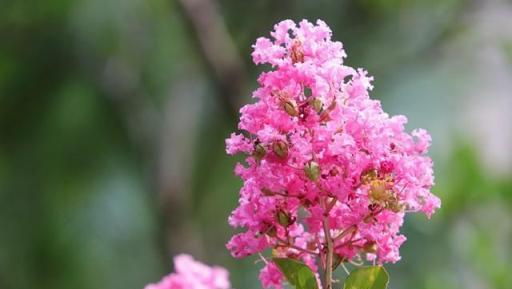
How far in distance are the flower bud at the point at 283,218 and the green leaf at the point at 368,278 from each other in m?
0.12

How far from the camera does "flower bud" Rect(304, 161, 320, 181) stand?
4.33 ft

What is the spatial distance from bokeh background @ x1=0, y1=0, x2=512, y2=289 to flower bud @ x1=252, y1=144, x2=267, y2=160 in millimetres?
3790

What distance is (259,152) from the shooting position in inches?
53.7

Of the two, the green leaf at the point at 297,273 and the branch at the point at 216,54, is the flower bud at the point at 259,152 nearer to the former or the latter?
the green leaf at the point at 297,273

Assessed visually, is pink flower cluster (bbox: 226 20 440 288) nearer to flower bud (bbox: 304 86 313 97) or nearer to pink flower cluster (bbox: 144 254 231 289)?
flower bud (bbox: 304 86 313 97)

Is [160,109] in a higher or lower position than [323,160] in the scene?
higher

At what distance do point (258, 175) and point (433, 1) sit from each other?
214 inches

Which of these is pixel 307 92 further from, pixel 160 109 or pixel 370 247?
pixel 160 109

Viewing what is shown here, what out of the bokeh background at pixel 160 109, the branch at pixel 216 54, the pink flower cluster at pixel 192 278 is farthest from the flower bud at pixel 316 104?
the branch at pixel 216 54

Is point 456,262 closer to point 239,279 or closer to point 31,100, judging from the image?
point 239,279

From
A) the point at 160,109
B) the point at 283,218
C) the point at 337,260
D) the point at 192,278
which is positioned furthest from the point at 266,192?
the point at 160,109

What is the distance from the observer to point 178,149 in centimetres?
659

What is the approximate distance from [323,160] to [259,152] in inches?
3.5

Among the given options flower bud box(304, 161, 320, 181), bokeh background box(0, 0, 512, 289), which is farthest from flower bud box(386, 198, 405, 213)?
bokeh background box(0, 0, 512, 289)
